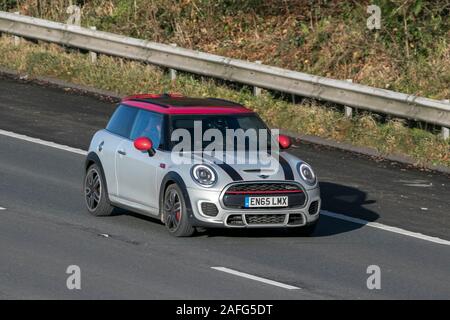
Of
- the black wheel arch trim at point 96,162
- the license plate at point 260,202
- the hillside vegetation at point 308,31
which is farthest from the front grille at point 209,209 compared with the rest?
the hillside vegetation at point 308,31

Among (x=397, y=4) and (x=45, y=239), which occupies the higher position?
(x=397, y=4)

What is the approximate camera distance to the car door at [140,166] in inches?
648

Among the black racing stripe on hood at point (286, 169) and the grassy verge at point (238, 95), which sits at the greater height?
the black racing stripe on hood at point (286, 169)

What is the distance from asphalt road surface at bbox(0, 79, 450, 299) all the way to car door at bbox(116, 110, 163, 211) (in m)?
0.39

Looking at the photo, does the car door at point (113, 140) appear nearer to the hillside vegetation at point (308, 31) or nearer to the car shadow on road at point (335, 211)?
the car shadow on road at point (335, 211)

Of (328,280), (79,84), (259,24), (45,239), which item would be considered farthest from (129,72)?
(328,280)

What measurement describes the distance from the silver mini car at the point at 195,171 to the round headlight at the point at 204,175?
1 cm

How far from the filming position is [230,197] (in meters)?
15.8

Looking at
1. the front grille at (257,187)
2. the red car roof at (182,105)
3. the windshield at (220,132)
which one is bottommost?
the front grille at (257,187)

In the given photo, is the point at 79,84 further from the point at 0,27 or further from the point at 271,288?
the point at 271,288

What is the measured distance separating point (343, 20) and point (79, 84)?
5332 mm

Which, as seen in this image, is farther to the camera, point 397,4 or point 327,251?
point 397,4

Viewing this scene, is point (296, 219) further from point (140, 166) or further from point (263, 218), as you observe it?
point (140, 166)
